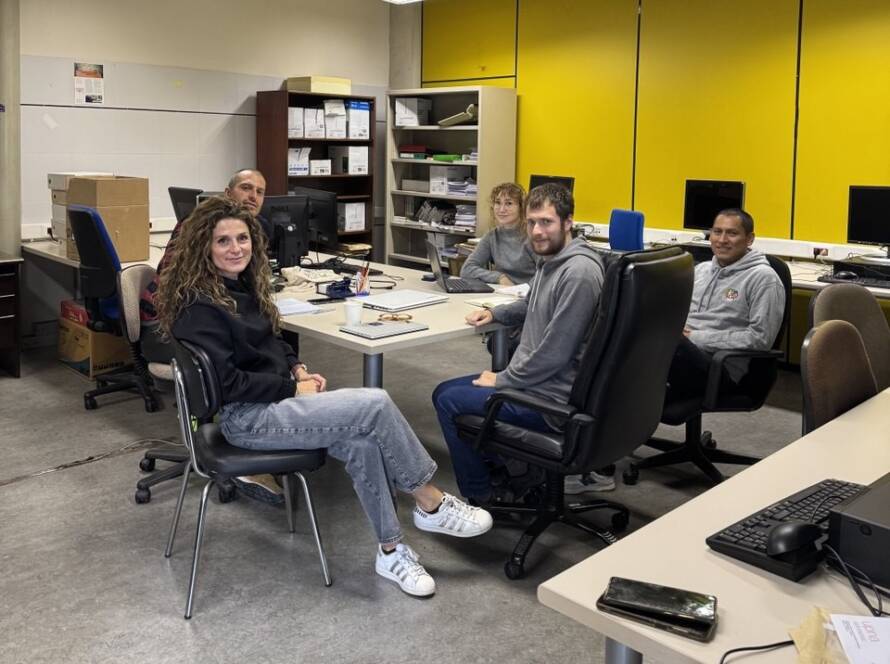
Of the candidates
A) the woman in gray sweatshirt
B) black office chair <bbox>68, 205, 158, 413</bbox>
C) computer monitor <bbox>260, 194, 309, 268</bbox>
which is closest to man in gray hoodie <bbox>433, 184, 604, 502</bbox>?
the woman in gray sweatshirt

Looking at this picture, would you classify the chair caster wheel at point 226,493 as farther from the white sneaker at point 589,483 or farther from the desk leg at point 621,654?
the desk leg at point 621,654

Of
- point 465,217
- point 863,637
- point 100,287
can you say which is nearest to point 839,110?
point 465,217

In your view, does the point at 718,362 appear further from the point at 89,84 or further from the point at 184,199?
the point at 89,84

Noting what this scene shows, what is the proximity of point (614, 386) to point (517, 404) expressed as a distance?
12.0 inches

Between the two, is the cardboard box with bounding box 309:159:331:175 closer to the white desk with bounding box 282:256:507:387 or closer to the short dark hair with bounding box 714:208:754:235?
the white desk with bounding box 282:256:507:387

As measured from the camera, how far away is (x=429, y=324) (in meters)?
3.38

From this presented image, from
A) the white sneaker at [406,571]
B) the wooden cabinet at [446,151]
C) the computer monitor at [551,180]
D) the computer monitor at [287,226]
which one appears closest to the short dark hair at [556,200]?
the white sneaker at [406,571]

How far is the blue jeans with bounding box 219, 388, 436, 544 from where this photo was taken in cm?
A: 265

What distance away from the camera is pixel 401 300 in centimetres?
376

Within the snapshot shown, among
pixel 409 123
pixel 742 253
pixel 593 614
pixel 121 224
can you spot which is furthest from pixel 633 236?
pixel 593 614

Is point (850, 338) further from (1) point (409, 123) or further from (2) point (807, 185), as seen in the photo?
(1) point (409, 123)

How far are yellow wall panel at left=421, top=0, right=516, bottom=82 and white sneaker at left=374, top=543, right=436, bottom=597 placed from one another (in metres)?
5.34

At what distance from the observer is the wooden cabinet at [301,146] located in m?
6.87

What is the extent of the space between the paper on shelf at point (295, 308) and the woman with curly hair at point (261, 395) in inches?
26.3
